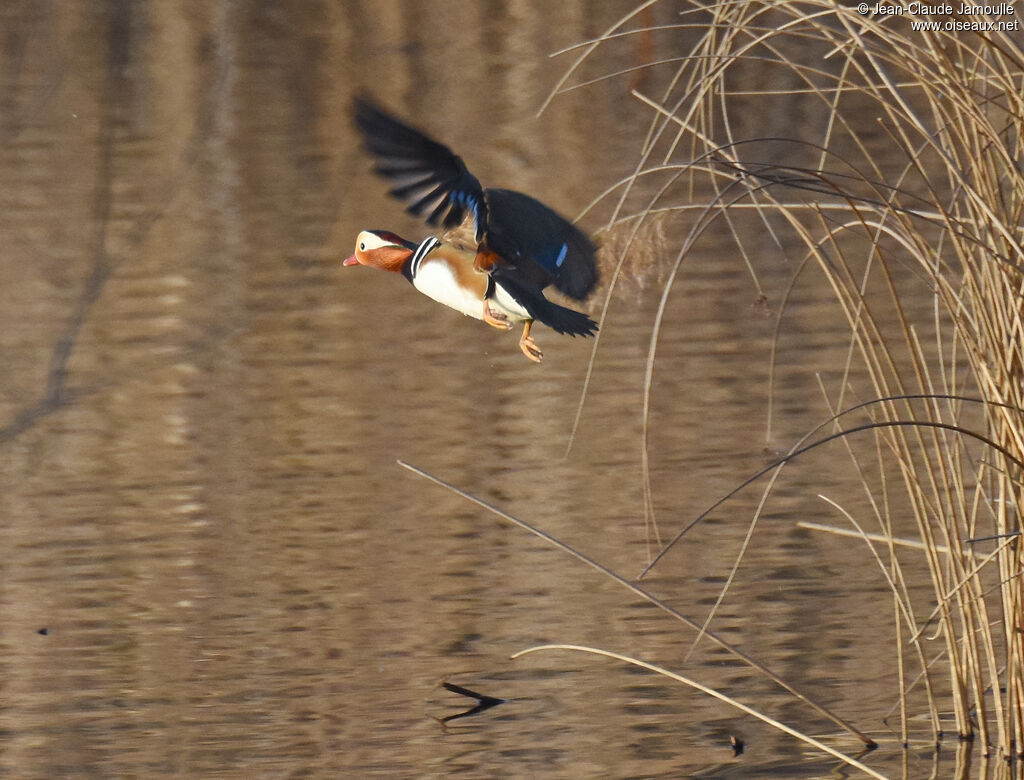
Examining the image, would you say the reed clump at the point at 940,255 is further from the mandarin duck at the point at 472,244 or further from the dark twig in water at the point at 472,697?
the dark twig in water at the point at 472,697

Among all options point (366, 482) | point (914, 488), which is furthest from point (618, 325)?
point (914, 488)

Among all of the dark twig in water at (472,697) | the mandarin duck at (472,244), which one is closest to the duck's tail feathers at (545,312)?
the mandarin duck at (472,244)

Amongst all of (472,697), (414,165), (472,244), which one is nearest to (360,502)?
(472,697)

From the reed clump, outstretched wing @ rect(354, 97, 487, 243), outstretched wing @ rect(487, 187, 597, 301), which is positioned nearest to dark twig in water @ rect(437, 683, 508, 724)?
the reed clump

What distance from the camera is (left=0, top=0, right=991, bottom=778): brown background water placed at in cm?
191

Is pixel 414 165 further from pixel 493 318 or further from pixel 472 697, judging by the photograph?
pixel 472 697

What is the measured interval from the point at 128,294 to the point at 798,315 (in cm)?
174

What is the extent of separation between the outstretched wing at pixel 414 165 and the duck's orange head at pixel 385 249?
6cm

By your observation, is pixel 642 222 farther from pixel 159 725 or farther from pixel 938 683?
pixel 159 725

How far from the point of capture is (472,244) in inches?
58.6

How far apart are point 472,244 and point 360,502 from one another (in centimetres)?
136

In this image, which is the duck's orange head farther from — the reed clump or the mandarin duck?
the reed clump

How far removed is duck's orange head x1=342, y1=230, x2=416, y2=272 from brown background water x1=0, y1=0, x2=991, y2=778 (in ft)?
0.74

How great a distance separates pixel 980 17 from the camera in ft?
4.55
